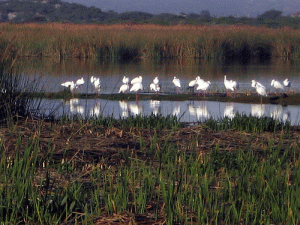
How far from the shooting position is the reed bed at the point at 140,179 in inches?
139

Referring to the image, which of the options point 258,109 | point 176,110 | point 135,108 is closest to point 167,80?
point 135,108

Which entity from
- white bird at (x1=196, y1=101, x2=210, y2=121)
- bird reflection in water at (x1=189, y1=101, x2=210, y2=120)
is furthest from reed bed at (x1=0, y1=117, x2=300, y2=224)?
bird reflection in water at (x1=189, y1=101, x2=210, y2=120)

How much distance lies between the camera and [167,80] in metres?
18.2

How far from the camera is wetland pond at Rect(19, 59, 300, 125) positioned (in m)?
11.0

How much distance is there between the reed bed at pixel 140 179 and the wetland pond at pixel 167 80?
13.3ft

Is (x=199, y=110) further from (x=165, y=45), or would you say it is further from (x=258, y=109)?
(x=165, y=45)

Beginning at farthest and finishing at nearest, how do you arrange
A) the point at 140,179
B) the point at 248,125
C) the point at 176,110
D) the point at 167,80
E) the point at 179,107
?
the point at 167,80
the point at 179,107
the point at 176,110
the point at 248,125
the point at 140,179

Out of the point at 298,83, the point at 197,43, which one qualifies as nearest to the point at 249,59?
the point at 197,43

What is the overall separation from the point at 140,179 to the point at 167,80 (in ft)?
46.8

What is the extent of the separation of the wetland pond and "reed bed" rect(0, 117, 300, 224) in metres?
4.07

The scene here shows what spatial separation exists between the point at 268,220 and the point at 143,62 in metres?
22.8

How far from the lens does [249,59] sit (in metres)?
28.3

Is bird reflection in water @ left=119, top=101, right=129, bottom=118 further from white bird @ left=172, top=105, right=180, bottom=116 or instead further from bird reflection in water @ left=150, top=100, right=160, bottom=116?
white bird @ left=172, top=105, right=180, bottom=116

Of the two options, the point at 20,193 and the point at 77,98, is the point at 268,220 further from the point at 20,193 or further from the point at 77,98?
the point at 77,98
